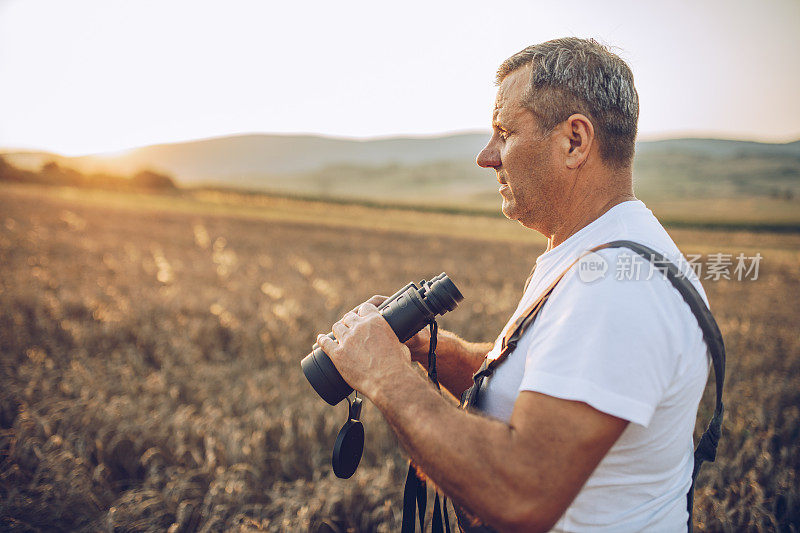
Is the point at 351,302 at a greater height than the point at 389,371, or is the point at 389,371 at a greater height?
the point at 389,371

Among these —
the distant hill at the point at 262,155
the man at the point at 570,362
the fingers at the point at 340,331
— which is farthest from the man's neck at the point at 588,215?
the distant hill at the point at 262,155

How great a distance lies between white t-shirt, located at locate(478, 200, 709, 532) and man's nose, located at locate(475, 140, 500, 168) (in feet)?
1.46

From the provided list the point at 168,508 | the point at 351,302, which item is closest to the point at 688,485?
the point at 168,508

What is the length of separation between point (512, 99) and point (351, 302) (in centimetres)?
620

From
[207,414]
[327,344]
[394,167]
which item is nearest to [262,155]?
[394,167]

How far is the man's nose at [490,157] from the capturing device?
185 cm

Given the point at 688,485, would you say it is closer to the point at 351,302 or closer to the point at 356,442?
the point at 356,442

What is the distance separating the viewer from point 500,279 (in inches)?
497

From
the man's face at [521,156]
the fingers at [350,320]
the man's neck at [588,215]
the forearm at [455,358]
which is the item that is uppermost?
the man's face at [521,156]

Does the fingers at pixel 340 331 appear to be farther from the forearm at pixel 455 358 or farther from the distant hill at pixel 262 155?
the distant hill at pixel 262 155

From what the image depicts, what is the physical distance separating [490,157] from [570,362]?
956 mm

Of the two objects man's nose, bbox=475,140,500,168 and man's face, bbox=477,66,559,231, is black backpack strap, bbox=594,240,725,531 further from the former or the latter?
man's nose, bbox=475,140,500,168

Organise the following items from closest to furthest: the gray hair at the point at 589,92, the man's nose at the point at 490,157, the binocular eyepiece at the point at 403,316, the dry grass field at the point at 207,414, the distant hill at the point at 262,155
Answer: the gray hair at the point at 589,92
the binocular eyepiece at the point at 403,316
the man's nose at the point at 490,157
the dry grass field at the point at 207,414
the distant hill at the point at 262,155

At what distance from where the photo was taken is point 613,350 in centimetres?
116
